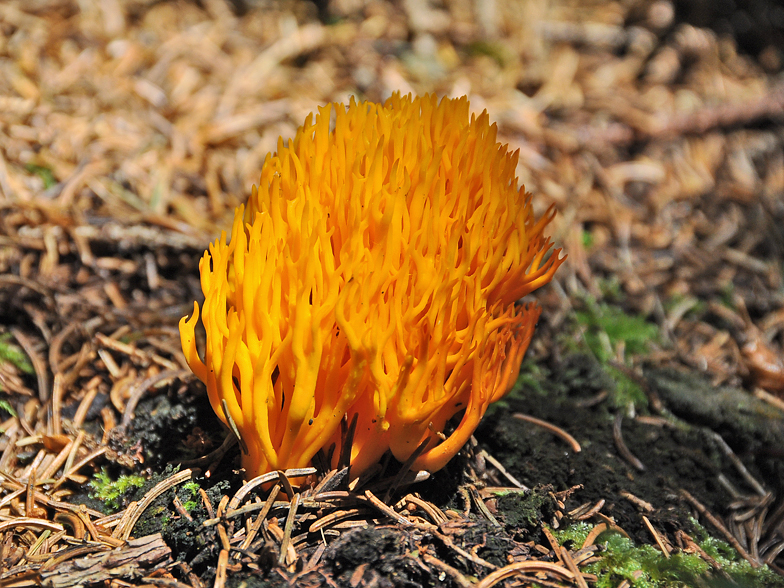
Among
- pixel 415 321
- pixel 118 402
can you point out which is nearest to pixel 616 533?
pixel 415 321

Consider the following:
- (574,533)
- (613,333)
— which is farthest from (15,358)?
(613,333)

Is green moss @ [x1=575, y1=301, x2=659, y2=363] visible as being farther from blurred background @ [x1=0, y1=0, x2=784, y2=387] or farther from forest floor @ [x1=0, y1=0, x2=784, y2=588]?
blurred background @ [x1=0, y1=0, x2=784, y2=387]

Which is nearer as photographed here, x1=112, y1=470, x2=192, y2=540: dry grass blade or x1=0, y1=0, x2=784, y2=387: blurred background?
x1=112, y1=470, x2=192, y2=540: dry grass blade

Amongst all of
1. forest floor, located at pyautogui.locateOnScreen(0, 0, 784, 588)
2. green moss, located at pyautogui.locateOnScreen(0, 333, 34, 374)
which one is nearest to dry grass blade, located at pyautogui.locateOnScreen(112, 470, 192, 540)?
forest floor, located at pyautogui.locateOnScreen(0, 0, 784, 588)

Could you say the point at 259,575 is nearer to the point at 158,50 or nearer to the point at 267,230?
the point at 267,230

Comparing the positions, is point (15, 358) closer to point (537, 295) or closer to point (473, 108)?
point (537, 295)

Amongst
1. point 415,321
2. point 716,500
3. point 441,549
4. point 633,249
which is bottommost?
point 716,500
